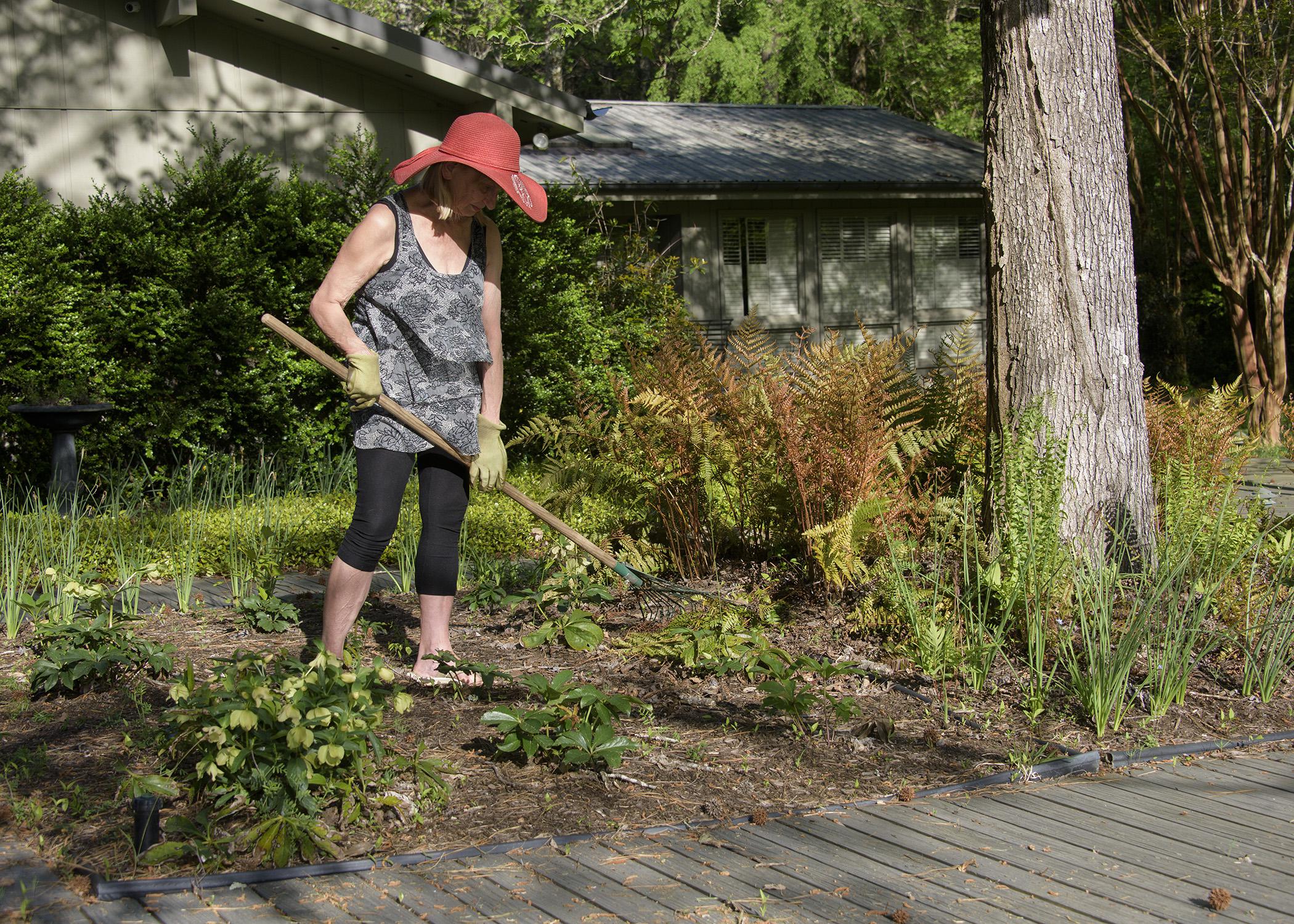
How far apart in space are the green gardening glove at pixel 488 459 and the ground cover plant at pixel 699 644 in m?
0.63

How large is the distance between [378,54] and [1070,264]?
21.5 feet

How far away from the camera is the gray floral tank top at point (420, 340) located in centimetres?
421

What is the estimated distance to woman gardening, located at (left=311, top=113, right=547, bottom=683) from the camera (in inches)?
163

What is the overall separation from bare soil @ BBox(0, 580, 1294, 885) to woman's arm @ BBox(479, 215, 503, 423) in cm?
105

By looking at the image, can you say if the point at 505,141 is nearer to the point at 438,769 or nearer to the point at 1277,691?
the point at 438,769

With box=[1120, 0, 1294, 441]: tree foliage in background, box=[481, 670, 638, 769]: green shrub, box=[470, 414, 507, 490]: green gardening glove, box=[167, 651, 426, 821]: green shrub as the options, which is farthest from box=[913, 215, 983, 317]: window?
box=[167, 651, 426, 821]: green shrub

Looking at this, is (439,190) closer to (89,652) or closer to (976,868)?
(89,652)

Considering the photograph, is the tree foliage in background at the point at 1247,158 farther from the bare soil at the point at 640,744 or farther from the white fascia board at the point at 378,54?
the bare soil at the point at 640,744

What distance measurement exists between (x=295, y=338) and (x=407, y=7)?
27.1 metres

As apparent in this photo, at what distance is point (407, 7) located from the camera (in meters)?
28.8

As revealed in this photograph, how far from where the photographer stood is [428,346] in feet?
14.1

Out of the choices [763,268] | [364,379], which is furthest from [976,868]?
[763,268]

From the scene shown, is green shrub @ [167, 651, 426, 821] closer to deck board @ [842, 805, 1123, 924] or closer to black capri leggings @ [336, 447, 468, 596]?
black capri leggings @ [336, 447, 468, 596]

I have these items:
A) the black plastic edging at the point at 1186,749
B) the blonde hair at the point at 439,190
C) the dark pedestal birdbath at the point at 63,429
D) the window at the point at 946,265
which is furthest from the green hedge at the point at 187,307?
the window at the point at 946,265
